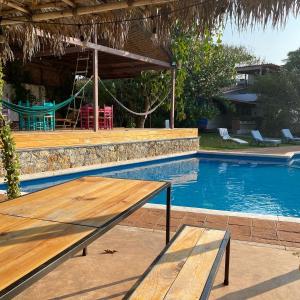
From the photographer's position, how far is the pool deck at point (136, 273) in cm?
230

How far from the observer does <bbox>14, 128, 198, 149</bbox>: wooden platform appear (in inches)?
269

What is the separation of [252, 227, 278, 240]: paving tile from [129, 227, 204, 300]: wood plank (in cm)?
123

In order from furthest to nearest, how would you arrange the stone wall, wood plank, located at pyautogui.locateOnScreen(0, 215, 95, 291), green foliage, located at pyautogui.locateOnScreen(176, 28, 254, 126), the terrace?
green foliage, located at pyautogui.locateOnScreen(176, 28, 254, 126), the stone wall, the terrace, wood plank, located at pyautogui.locateOnScreen(0, 215, 95, 291)

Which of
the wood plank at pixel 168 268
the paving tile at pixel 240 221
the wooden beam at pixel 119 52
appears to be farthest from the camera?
the wooden beam at pixel 119 52

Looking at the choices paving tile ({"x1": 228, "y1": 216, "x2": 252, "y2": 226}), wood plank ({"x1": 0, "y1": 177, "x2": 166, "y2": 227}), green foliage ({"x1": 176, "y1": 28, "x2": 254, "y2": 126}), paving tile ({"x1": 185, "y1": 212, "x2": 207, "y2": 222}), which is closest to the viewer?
wood plank ({"x1": 0, "y1": 177, "x2": 166, "y2": 227})

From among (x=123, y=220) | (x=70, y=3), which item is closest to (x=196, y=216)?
(x=123, y=220)

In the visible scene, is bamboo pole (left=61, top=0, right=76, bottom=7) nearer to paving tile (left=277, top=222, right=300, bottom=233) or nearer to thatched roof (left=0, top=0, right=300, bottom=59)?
thatched roof (left=0, top=0, right=300, bottom=59)

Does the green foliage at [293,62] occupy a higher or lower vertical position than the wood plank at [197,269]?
higher

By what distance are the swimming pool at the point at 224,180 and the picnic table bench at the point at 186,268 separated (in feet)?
12.5

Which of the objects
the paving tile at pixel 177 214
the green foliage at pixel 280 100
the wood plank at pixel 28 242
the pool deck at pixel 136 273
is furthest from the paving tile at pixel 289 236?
the green foliage at pixel 280 100

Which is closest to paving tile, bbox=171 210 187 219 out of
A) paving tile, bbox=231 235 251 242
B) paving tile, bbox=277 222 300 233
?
paving tile, bbox=231 235 251 242

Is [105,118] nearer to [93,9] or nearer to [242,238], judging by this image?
[93,9]

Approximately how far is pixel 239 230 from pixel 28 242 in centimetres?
265

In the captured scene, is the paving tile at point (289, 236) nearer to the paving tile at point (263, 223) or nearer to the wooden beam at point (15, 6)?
the paving tile at point (263, 223)
